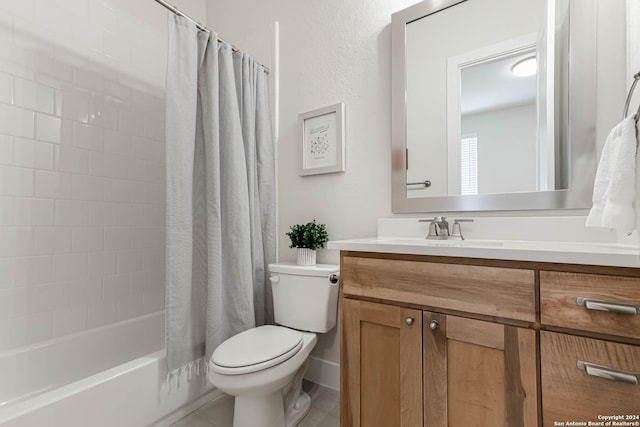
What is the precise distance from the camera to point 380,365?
107 centimetres

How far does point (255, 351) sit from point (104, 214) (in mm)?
1284

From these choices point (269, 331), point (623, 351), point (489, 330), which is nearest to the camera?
point (623, 351)

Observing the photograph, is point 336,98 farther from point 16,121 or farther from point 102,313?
point 102,313

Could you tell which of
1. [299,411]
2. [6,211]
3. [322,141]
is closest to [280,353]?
[299,411]

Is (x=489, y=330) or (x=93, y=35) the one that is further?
(x=93, y=35)

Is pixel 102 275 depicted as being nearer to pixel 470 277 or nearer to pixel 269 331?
pixel 269 331

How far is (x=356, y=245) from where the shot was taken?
1.13 m

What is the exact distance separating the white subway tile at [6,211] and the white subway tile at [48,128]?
342 mm

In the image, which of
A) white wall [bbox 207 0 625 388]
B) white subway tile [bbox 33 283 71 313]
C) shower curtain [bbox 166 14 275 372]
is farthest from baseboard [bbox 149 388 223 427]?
white subway tile [bbox 33 283 71 313]

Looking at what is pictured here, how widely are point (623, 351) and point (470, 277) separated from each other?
1.17ft

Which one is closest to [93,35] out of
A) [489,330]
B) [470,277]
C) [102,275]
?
[102,275]

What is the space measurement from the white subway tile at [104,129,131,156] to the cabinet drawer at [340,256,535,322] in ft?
5.27

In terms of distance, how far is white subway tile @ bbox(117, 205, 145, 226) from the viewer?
71.9 inches

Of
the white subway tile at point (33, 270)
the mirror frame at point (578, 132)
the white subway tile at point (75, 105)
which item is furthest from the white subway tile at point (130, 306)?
the mirror frame at point (578, 132)
